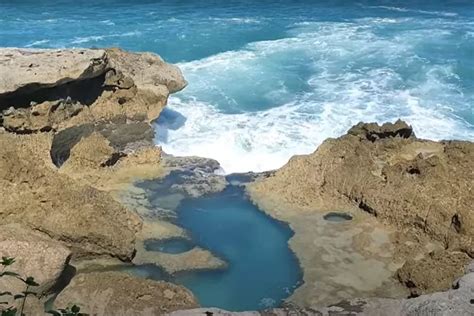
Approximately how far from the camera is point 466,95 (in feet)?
71.7

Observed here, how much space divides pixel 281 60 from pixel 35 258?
15.8 metres

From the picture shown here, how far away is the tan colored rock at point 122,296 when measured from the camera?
10336 mm

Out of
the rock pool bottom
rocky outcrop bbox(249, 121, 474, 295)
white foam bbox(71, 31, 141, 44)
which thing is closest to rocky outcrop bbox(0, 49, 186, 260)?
the rock pool bottom

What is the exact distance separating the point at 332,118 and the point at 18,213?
1012 cm

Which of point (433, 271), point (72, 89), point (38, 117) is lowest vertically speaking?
point (433, 271)

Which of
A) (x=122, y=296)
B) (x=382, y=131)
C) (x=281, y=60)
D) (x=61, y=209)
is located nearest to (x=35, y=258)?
(x=122, y=296)

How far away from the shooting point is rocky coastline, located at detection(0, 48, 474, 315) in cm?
1068

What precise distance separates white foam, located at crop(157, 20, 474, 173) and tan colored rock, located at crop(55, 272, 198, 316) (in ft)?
20.4

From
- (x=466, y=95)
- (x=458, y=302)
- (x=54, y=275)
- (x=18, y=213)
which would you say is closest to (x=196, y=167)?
(x=18, y=213)

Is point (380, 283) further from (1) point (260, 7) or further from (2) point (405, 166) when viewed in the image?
(1) point (260, 7)

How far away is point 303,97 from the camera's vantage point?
2148cm

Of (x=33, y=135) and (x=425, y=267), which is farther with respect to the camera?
(x=33, y=135)

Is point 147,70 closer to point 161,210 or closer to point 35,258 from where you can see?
point 161,210

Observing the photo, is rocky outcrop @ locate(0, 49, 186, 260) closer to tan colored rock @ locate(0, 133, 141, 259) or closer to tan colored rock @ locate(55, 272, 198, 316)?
tan colored rock @ locate(0, 133, 141, 259)
